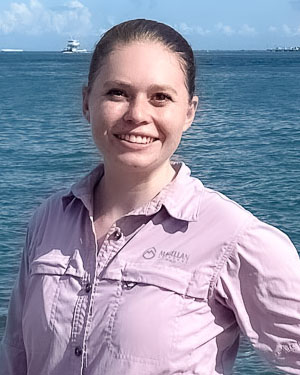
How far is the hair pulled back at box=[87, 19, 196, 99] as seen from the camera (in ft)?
7.68

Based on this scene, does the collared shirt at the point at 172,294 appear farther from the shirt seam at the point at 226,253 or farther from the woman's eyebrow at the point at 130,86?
the woman's eyebrow at the point at 130,86

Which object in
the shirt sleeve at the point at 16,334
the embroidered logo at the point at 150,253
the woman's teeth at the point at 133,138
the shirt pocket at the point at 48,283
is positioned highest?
the woman's teeth at the point at 133,138

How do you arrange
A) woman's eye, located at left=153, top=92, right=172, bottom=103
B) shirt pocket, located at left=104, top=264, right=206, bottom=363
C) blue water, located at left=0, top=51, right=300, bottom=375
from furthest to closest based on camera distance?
blue water, located at left=0, top=51, right=300, bottom=375 → woman's eye, located at left=153, top=92, right=172, bottom=103 → shirt pocket, located at left=104, top=264, right=206, bottom=363

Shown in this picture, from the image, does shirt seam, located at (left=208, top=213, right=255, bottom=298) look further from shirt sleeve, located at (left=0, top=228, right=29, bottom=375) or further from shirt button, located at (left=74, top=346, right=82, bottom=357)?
shirt sleeve, located at (left=0, top=228, right=29, bottom=375)

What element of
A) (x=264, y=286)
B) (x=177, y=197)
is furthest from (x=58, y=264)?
(x=264, y=286)

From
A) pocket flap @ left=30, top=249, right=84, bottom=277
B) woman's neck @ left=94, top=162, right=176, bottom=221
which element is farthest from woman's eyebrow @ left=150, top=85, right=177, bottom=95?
pocket flap @ left=30, top=249, right=84, bottom=277

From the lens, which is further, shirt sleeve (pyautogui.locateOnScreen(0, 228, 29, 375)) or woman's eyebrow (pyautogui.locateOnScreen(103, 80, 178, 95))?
shirt sleeve (pyautogui.locateOnScreen(0, 228, 29, 375))

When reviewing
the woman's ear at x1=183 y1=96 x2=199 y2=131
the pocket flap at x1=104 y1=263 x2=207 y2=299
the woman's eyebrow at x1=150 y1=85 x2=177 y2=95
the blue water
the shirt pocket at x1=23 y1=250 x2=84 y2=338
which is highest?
the woman's eyebrow at x1=150 y1=85 x2=177 y2=95

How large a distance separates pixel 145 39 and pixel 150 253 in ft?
2.05

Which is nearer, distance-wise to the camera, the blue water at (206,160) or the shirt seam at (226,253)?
the shirt seam at (226,253)

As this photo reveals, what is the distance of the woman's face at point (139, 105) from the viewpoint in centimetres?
229

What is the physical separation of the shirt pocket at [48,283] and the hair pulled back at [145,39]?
53 centimetres

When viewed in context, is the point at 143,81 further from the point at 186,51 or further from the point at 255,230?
the point at 255,230

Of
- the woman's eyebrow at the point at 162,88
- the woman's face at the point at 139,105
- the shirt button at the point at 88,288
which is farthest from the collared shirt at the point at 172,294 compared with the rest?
the woman's eyebrow at the point at 162,88
